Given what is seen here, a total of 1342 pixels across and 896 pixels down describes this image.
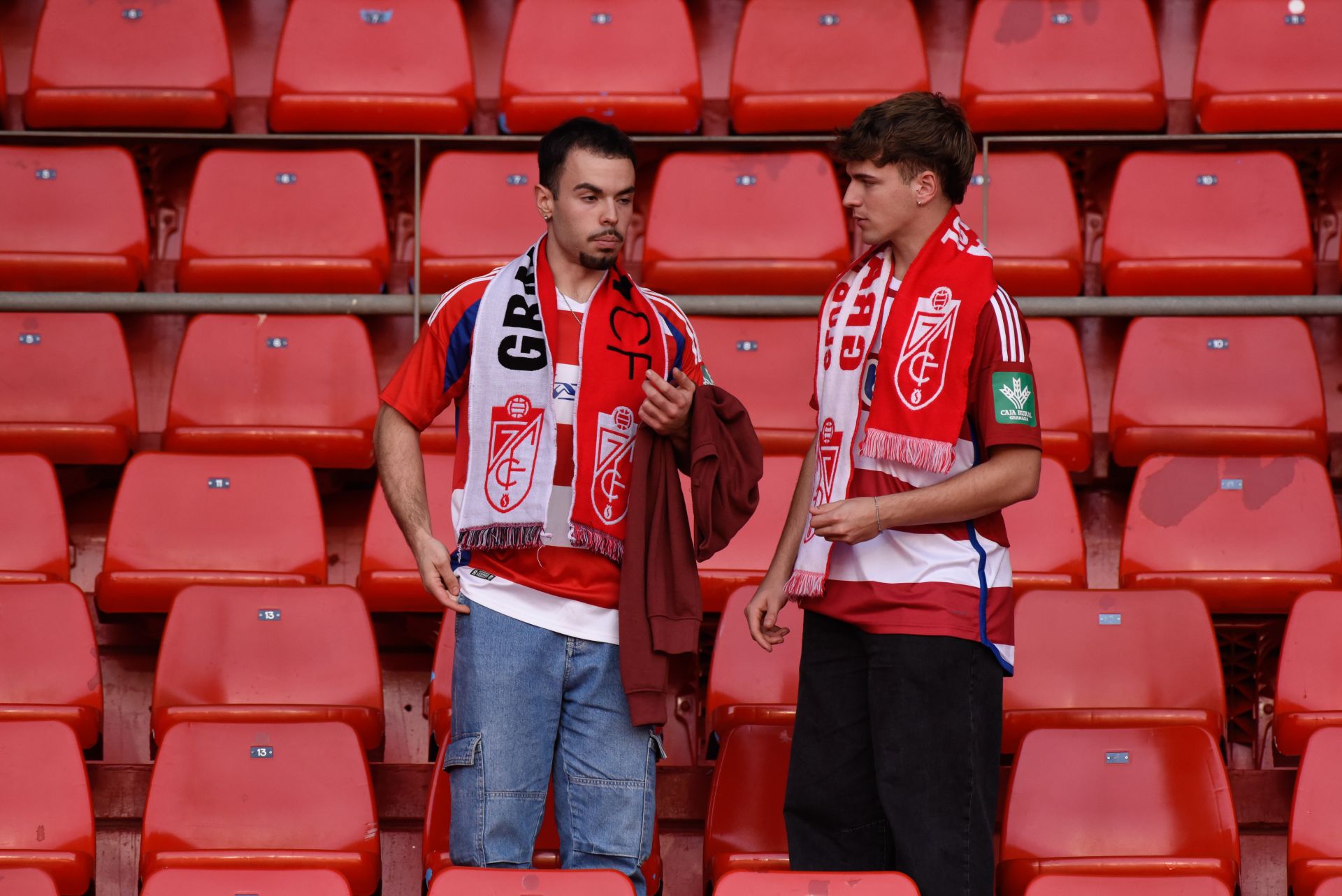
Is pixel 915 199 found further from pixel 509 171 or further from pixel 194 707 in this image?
pixel 509 171

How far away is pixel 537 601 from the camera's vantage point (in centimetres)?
231

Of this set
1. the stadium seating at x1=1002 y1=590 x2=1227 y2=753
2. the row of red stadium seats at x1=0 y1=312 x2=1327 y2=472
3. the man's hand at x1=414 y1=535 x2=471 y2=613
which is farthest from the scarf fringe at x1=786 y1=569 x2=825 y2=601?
the row of red stadium seats at x1=0 y1=312 x2=1327 y2=472

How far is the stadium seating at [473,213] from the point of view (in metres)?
4.08

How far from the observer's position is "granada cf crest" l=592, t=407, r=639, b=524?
2365 millimetres

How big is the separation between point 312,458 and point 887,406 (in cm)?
184

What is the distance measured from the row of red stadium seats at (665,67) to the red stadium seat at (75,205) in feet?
0.56

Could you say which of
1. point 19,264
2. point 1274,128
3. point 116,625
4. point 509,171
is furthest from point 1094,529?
point 19,264

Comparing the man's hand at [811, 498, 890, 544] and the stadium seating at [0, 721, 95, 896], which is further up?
the man's hand at [811, 498, 890, 544]

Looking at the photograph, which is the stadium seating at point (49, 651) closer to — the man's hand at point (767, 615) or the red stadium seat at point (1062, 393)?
the man's hand at point (767, 615)

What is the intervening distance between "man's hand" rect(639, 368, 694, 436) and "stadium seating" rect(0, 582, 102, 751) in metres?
1.37

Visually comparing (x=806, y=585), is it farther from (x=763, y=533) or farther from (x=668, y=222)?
(x=668, y=222)

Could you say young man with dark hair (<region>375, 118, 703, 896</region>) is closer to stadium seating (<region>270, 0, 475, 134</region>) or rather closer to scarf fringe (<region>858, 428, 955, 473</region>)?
scarf fringe (<region>858, 428, 955, 473</region>)

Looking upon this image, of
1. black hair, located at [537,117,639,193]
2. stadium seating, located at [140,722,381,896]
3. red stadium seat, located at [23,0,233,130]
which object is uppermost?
red stadium seat, located at [23,0,233,130]

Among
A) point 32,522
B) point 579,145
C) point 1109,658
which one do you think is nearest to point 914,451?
point 579,145
